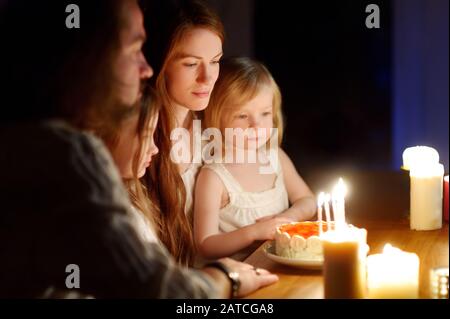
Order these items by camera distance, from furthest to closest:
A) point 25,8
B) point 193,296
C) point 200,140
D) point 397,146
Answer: point 397,146
point 200,140
point 25,8
point 193,296

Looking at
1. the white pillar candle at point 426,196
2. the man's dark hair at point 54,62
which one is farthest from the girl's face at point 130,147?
the white pillar candle at point 426,196

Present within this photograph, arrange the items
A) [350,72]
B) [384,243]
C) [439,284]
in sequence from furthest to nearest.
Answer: [350,72] → [384,243] → [439,284]

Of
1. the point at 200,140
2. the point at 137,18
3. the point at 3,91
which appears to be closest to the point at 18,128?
the point at 3,91

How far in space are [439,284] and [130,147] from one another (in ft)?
2.33

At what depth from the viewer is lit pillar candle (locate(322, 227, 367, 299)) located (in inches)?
49.6

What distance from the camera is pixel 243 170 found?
7.56 feet

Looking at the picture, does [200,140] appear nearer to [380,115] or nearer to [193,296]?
[193,296]

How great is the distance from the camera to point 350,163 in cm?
334

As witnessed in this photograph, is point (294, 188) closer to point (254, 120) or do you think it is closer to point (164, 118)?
point (254, 120)

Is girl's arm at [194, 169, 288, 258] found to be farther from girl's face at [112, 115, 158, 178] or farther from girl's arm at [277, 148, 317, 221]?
girl's face at [112, 115, 158, 178]

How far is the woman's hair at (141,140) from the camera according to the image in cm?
152

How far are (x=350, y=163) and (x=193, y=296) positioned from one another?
85.3 inches

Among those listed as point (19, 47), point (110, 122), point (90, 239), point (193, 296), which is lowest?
point (193, 296)

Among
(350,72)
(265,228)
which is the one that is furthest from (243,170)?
(350,72)
